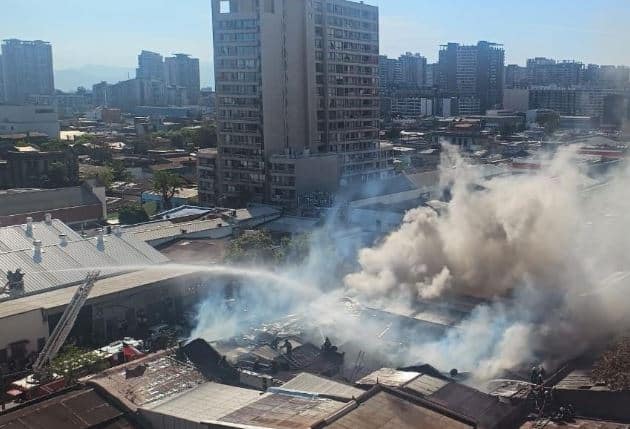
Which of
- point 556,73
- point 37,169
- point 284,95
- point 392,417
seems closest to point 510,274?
point 392,417

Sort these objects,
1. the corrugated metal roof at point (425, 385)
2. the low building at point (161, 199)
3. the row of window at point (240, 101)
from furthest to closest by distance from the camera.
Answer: the low building at point (161, 199) → the row of window at point (240, 101) → the corrugated metal roof at point (425, 385)

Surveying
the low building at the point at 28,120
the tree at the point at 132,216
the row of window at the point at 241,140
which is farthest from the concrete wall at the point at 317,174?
the low building at the point at 28,120

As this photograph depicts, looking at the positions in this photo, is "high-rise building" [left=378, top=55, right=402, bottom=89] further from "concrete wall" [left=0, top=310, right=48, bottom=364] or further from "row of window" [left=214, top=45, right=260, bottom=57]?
"concrete wall" [left=0, top=310, right=48, bottom=364]

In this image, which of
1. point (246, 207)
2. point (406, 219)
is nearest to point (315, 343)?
point (406, 219)

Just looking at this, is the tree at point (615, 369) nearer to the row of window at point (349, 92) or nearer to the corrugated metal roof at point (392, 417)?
the corrugated metal roof at point (392, 417)

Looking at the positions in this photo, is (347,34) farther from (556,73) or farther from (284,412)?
(556,73)

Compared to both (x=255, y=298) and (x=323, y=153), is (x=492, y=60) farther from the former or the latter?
(x=255, y=298)
